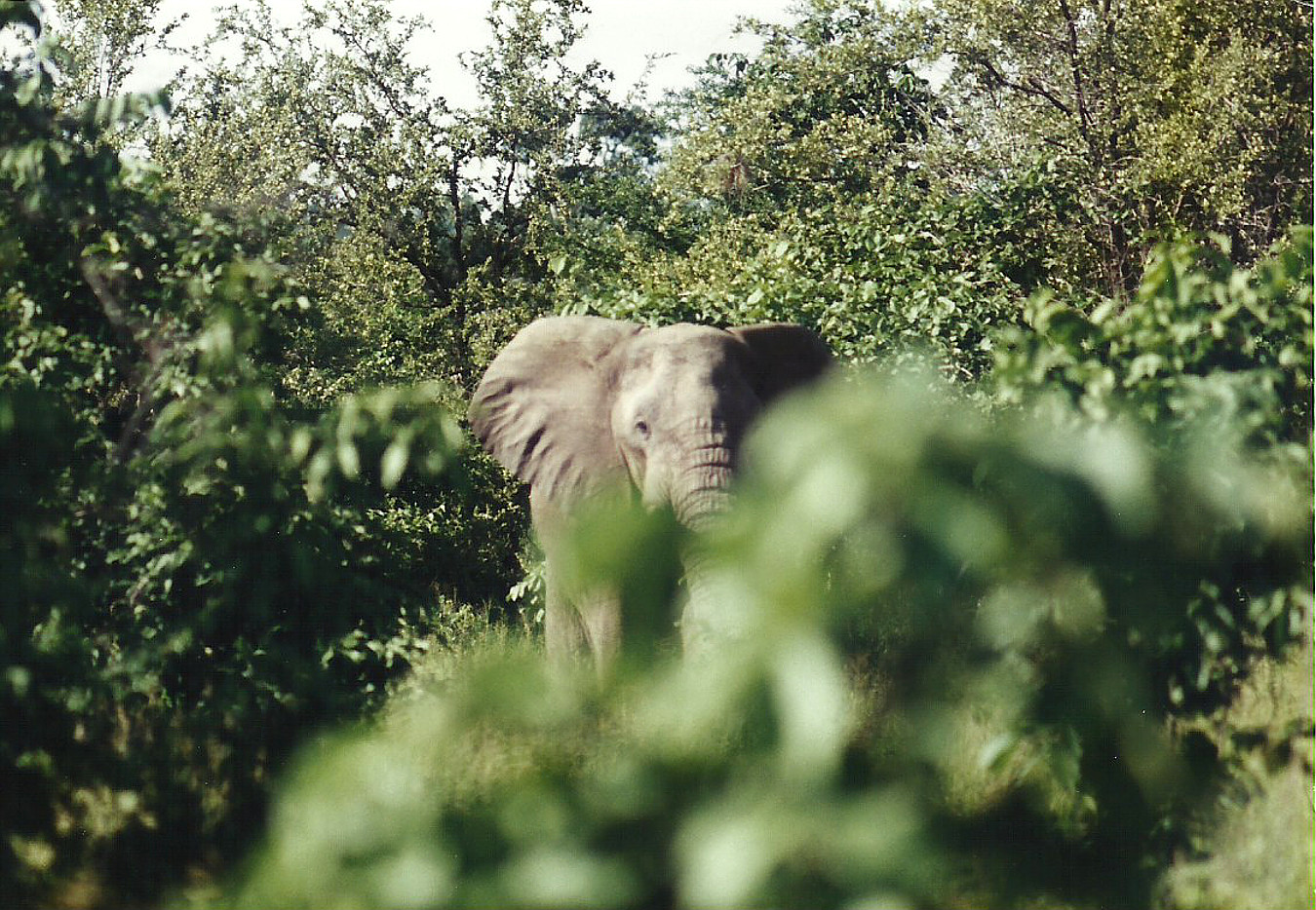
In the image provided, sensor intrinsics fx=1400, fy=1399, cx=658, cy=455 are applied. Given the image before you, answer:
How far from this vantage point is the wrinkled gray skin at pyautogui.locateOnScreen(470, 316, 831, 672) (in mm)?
7055

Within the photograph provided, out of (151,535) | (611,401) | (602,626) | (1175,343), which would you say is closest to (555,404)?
(611,401)

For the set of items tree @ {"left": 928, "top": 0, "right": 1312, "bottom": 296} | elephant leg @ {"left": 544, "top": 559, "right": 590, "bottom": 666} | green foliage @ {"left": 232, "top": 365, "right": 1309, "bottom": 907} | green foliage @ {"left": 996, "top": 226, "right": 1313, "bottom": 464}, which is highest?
tree @ {"left": 928, "top": 0, "right": 1312, "bottom": 296}

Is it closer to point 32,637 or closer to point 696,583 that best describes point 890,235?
point 32,637

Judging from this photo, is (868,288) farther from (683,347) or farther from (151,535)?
(151,535)

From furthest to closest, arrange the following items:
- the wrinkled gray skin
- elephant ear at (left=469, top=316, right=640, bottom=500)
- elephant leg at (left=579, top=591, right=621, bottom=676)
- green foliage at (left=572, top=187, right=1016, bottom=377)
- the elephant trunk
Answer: green foliage at (left=572, top=187, right=1016, bottom=377) → elephant ear at (left=469, top=316, right=640, bottom=500) → the wrinkled gray skin → the elephant trunk → elephant leg at (left=579, top=591, right=621, bottom=676)

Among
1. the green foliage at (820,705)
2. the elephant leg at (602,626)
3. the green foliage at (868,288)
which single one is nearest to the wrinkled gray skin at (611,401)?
the elephant leg at (602,626)

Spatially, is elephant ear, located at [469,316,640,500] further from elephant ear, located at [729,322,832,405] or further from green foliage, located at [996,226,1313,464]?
green foliage, located at [996,226,1313,464]

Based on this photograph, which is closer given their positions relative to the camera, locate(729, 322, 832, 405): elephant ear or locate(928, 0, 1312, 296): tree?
locate(729, 322, 832, 405): elephant ear

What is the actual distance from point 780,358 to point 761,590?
680 centimetres

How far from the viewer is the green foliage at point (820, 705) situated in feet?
3.56

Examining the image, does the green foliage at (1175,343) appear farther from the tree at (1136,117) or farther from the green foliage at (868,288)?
the tree at (1136,117)

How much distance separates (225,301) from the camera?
4.37 meters

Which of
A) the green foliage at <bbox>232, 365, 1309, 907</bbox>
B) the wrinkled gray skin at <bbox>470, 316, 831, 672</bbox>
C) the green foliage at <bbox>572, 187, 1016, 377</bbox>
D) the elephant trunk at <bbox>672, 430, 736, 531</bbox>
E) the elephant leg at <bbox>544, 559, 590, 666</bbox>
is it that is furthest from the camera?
the green foliage at <bbox>572, 187, 1016, 377</bbox>

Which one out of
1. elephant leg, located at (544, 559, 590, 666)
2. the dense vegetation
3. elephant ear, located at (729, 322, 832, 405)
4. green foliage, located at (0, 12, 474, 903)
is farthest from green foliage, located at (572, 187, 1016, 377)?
green foliage, located at (0, 12, 474, 903)
